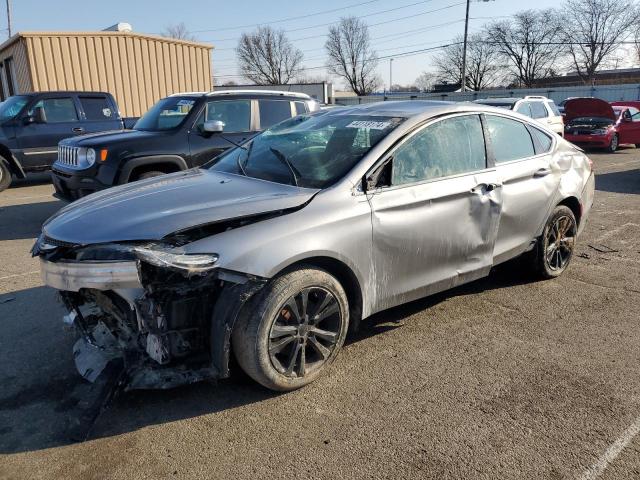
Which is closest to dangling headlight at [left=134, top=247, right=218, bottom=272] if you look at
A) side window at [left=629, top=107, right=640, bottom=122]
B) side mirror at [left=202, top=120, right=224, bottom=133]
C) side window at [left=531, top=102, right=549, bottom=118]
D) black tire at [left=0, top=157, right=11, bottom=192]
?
side mirror at [left=202, top=120, right=224, bottom=133]

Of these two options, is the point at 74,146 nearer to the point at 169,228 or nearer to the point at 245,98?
the point at 245,98

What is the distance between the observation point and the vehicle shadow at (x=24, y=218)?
728cm

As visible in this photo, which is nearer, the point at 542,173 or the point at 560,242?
the point at 542,173

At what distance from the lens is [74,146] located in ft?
22.9

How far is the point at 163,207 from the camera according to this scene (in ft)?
10.3

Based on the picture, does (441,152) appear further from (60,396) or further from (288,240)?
(60,396)

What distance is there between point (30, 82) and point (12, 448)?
17265mm

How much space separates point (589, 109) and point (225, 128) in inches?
616

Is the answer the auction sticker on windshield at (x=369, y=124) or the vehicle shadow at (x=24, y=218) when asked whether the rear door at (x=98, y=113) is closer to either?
the vehicle shadow at (x=24, y=218)

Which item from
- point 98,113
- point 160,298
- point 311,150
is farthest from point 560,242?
point 98,113

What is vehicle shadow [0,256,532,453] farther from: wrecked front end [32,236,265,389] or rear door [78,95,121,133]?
rear door [78,95,121,133]

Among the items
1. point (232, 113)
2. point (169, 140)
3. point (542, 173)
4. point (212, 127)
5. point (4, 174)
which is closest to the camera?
point (542, 173)

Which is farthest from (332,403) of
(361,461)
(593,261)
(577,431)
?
(593,261)

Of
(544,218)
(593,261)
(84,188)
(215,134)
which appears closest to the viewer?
(544,218)
